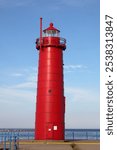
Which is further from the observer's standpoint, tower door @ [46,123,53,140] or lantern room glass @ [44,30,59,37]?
lantern room glass @ [44,30,59,37]

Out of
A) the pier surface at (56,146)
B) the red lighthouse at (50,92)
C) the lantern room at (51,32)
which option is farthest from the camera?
the lantern room at (51,32)

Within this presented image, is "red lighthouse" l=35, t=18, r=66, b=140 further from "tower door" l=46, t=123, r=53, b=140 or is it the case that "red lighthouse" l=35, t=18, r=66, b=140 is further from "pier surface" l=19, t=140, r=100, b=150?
"pier surface" l=19, t=140, r=100, b=150

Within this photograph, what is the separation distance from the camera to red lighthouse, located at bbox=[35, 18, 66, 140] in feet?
94.5

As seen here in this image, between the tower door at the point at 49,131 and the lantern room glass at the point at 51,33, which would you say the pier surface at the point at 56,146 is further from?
the lantern room glass at the point at 51,33

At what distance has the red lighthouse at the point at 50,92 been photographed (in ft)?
94.5

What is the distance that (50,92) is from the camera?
2881 centimetres

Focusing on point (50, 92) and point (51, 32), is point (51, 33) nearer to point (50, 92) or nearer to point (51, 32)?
point (51, 32)

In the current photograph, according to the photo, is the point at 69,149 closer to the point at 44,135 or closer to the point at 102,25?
the point at 44,135

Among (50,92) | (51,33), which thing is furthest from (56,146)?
(51,33)

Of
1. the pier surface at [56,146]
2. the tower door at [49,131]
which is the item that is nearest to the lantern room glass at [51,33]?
the tower door at [49,131]

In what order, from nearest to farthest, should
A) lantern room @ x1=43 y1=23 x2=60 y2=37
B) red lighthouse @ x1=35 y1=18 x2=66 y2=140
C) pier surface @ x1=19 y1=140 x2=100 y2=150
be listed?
pier surface @ x1=19 y1=140 x2=100 y2=150 < red lighthouse @ x1=35 y1=18 x2=66 y2=140 < lantern room @ x1=43 y1=23 x2=60 y2=37

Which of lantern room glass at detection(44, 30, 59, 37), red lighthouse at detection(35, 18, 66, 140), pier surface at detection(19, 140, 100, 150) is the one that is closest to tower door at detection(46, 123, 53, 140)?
red lighthouse at detection(35, 18, 66, 140)

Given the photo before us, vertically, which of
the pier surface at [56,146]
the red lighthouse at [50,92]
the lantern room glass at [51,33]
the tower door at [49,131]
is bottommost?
the pier surface at [56,146]

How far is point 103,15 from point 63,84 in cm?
1430
